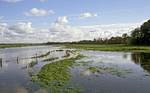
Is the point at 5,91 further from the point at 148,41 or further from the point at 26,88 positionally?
the point at 148,41

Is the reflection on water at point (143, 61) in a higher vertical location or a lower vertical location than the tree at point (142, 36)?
lower

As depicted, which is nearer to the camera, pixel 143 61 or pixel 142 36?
pixel 143 61

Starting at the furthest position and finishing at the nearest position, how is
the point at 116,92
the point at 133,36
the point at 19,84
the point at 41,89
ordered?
the point at 133,36, the point at 19,84, the point at 41,89, the point at 116,92

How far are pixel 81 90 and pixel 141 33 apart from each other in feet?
324

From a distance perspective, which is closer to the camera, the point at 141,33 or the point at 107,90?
the point at 107,90

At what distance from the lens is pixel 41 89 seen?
2278cm

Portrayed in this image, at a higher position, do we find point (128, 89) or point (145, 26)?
point (145, 26)

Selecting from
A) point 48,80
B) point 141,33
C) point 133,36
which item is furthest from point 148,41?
point 48,80

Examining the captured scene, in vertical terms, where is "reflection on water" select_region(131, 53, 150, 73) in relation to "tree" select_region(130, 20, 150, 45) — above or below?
below

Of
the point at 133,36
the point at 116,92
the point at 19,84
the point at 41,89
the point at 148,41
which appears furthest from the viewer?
the point at 133,36

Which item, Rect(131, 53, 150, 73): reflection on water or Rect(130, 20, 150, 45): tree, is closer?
Rect(131, 53, 150, 73): reflection on water

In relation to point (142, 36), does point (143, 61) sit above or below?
below

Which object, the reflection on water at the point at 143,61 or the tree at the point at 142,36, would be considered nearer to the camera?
the reflection on water at the point at 143,61

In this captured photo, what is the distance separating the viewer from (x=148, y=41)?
110m
